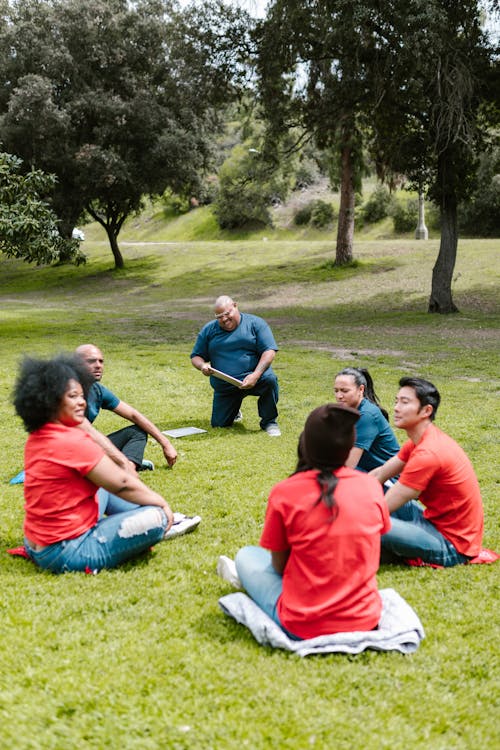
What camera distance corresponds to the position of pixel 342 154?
108 ft

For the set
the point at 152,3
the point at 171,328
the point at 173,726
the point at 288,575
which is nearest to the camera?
the point at 173,726

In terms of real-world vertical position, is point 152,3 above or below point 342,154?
above

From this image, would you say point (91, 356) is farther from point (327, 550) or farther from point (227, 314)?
point (327, 550)

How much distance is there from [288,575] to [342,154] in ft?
103

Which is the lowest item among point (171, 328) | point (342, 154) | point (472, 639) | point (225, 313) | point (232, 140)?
point (171, 328)

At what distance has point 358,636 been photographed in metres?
3.89

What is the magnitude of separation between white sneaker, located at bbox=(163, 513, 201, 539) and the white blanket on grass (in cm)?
167

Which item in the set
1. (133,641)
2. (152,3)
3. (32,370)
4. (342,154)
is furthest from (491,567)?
(152,3)

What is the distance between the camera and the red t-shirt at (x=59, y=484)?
467 centimetres

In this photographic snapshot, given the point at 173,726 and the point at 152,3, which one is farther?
the point at 152,3

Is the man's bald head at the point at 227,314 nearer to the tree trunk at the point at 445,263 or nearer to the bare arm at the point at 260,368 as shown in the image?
the bare arm at the point at 260,368

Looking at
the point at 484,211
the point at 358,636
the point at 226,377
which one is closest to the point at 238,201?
the point at 484,211

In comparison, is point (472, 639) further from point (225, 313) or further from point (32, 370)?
point (225, 313)

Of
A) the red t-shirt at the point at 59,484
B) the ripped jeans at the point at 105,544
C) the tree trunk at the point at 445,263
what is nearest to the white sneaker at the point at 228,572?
the ripped jeans at the point at 105,544
